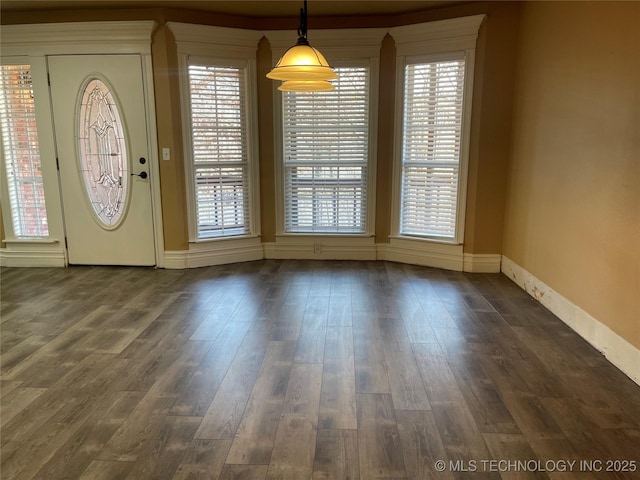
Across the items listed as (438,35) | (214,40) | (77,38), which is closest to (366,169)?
(438,35)

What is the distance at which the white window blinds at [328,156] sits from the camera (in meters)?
4.96

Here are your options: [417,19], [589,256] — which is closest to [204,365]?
[589,256]

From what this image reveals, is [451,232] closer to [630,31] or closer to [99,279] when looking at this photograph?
[630,31]

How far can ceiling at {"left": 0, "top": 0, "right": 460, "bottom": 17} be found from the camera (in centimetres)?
430

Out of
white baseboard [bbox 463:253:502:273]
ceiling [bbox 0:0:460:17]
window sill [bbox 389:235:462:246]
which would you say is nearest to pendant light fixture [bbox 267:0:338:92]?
ceiling [bbox 0:0:460:17]


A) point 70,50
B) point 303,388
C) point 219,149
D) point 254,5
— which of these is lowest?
point 303,388

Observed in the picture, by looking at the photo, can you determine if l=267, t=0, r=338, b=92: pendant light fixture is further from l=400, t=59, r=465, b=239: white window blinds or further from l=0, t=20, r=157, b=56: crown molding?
l=0, t=20, r=157, b=56: crown molding

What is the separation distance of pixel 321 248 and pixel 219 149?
1.62 meters

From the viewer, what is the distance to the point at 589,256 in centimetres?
310

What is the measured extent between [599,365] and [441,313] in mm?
1158

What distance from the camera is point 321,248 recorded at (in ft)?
17.5

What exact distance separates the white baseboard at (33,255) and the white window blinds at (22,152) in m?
0.15

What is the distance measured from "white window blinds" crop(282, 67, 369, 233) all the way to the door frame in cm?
143

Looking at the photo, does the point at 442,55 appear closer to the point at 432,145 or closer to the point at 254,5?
the point at 432,145
